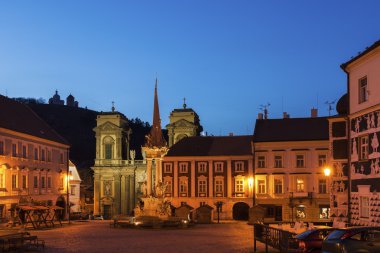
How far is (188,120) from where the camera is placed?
3469 inches

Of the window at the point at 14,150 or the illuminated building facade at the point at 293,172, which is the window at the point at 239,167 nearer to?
the illuminated building facade at the point at 293,172

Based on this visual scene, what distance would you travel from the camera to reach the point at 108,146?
91250 millimetres

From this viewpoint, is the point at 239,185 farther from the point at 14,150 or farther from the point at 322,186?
the point at 14,150

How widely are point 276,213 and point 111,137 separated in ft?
115

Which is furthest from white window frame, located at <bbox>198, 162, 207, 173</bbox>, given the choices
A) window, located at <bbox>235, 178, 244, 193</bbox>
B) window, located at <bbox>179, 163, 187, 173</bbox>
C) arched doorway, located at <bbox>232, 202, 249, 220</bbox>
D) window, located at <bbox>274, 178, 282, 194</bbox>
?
window, located at <bbox>274, 178, 282, 194</bbox>

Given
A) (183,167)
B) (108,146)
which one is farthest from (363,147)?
(108,146)

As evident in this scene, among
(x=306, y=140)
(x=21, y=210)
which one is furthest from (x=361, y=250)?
(x=306, y=140)

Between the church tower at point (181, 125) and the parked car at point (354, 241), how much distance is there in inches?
2644

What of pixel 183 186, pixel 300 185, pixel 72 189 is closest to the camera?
pixel 300 185

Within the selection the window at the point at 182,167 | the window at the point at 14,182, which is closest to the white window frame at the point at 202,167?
the window at the point at 182,167

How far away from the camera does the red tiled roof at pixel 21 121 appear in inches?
2130

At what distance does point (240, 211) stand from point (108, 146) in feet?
103

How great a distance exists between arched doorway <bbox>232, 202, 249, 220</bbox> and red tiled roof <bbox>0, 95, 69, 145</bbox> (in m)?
20.1

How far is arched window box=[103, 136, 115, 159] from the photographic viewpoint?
90.8 meters
